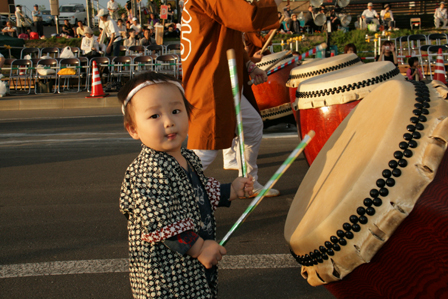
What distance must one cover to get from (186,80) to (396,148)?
73.4 inches

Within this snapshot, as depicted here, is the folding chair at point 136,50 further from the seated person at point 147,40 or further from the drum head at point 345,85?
the drum head at point 345,85

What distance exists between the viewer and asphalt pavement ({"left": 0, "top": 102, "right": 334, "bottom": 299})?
2.41 metres

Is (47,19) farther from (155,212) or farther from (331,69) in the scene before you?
(155,212)

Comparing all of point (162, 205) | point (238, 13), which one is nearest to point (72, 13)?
point (238, 13)

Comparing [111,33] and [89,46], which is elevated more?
[111,33]

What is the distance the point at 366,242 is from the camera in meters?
1.50

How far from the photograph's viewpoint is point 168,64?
465 inches

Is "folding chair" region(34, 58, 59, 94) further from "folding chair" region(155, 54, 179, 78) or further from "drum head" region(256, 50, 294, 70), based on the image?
"drum head" region(256, 50, 294, 70)

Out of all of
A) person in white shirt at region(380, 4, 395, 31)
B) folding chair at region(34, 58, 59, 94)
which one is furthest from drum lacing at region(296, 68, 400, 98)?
person in white shirt at region(380, 4, 395, 31)

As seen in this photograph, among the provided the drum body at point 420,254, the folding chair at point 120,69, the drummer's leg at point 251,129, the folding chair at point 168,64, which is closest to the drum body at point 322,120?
the drummer's leg at point 251,129

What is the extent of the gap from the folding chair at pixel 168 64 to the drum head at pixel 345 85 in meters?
8.46

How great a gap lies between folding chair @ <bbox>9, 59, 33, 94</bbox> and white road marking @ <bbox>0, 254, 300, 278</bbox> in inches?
418

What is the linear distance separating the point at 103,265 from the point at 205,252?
1243 millimetres

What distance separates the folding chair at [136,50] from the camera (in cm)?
1368
